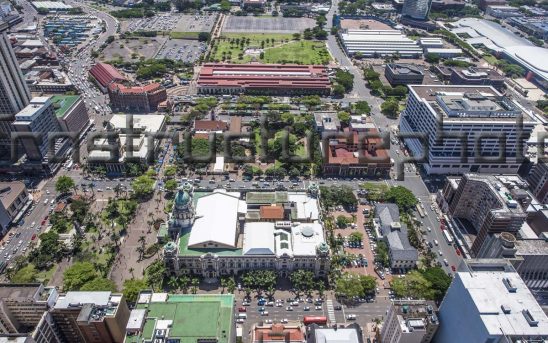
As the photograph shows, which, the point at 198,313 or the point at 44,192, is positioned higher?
the point at 198,313

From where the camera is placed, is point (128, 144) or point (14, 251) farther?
point (128, 144)

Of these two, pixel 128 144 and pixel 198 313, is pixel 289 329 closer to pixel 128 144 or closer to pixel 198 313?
pixel 198 313

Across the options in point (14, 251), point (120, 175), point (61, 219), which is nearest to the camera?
point (14, 251)

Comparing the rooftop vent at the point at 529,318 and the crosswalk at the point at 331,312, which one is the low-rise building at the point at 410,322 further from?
the rooftop vent at the point at 529,318

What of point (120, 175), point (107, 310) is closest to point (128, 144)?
point (120, 175)

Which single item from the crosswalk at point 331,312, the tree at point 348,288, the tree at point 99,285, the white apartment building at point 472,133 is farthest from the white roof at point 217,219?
the white apartment building at point 472,133

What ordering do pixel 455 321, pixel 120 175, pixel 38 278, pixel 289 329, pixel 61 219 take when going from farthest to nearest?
pixel 120 175 → pixel 61 219 → pixel 38 278 → pixel 289 329 → pixel 455 321

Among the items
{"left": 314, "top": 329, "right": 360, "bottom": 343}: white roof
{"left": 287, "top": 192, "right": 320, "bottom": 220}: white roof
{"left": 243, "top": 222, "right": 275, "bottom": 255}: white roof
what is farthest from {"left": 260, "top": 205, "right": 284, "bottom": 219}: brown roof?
{"left": 314, "top": 329, "right": 360, "bottom": 343}: white roof

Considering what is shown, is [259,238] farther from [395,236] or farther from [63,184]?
[63,184]
